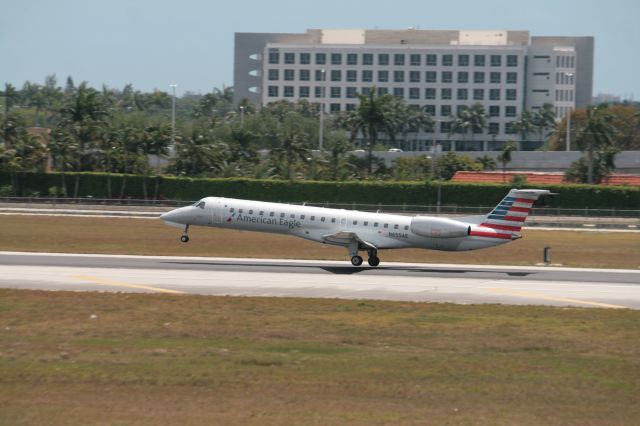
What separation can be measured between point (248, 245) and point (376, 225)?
510 inches

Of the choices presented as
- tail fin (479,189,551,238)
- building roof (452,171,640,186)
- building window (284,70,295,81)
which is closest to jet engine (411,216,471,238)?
tail fin (479,189,551,238)

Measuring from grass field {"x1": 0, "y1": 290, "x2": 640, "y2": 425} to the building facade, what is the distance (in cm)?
13776

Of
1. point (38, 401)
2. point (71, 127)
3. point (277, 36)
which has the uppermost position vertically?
point (277, 36)

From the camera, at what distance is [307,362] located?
880 inches

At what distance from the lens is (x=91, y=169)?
335 feet

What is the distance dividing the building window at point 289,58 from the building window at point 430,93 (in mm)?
23632

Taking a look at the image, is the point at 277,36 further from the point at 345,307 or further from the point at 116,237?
the point at 345,307

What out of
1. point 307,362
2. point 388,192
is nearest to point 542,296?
point 307,362

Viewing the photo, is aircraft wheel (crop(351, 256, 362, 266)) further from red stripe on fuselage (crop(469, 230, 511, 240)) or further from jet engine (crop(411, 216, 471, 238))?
red stripe on fuselage (crop(469, 230, 511, 240))

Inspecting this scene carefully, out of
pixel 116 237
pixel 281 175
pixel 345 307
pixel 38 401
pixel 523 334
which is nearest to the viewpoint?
pixel 38 401

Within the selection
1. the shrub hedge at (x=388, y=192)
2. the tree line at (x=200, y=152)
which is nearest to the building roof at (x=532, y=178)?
the tree line at (x=200, y=152)

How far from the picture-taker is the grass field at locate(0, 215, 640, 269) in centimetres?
4869

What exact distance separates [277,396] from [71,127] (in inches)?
3521

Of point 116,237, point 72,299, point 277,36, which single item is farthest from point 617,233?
point 277,36
